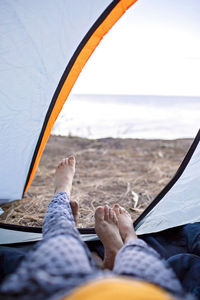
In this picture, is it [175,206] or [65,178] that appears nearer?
[175,206]

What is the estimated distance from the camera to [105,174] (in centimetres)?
254

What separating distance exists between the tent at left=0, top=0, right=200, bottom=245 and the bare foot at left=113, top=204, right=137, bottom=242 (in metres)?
0.11

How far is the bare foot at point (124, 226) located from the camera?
1.18 metres

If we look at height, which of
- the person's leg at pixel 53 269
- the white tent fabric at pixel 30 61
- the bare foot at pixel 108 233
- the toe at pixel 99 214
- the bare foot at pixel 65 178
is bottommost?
the bare foot at pixel 108 233

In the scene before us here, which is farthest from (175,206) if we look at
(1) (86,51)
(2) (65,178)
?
(1) (86,51)

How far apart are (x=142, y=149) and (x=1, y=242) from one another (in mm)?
2318

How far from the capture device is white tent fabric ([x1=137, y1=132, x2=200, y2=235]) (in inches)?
54.1

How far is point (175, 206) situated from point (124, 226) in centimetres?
31

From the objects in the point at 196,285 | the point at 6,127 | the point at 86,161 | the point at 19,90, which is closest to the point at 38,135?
the point at 6,127

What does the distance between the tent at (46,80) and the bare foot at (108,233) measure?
0.47 feet

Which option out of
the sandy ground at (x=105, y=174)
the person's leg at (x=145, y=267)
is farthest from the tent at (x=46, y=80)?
the person's leg at (x=145, y=267)

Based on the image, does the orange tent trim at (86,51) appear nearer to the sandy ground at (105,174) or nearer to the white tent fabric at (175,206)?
the sandy ground at (105,174)

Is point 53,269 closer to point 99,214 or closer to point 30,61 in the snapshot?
point 99,214

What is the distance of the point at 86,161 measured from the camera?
2.87 metres
